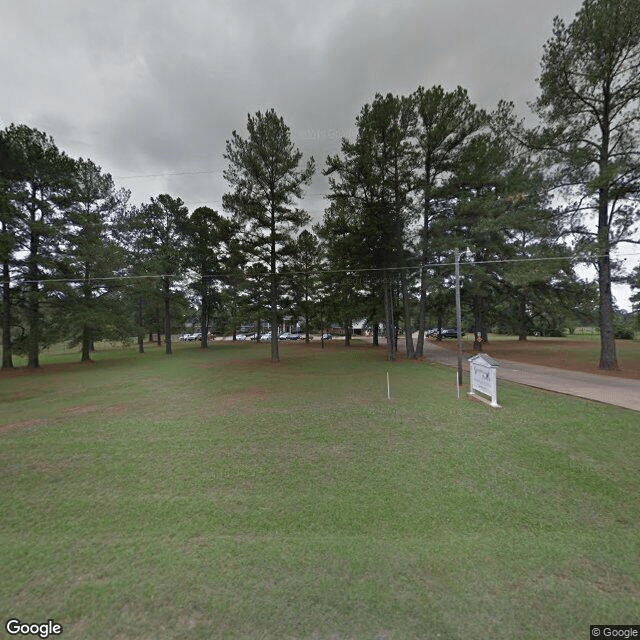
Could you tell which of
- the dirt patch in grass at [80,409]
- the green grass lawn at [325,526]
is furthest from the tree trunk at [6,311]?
the green grass lawn at [325,526]

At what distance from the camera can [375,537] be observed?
2910mm

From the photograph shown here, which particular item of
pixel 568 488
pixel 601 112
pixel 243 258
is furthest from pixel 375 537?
pixel 601 112

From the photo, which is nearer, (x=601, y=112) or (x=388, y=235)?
(x=601, y=112)

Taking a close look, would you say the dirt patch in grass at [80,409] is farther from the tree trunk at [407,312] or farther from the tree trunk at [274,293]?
the tree trunk at [407,312]

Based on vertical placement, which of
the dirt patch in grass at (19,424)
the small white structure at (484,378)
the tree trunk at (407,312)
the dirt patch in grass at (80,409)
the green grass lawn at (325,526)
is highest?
the tree trunk at (407,312)

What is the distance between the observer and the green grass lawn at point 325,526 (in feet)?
6.88

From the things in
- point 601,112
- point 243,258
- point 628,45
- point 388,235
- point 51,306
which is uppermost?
point 628,45

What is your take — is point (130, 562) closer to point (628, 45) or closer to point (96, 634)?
point (96, 634)

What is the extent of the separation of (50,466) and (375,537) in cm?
527
